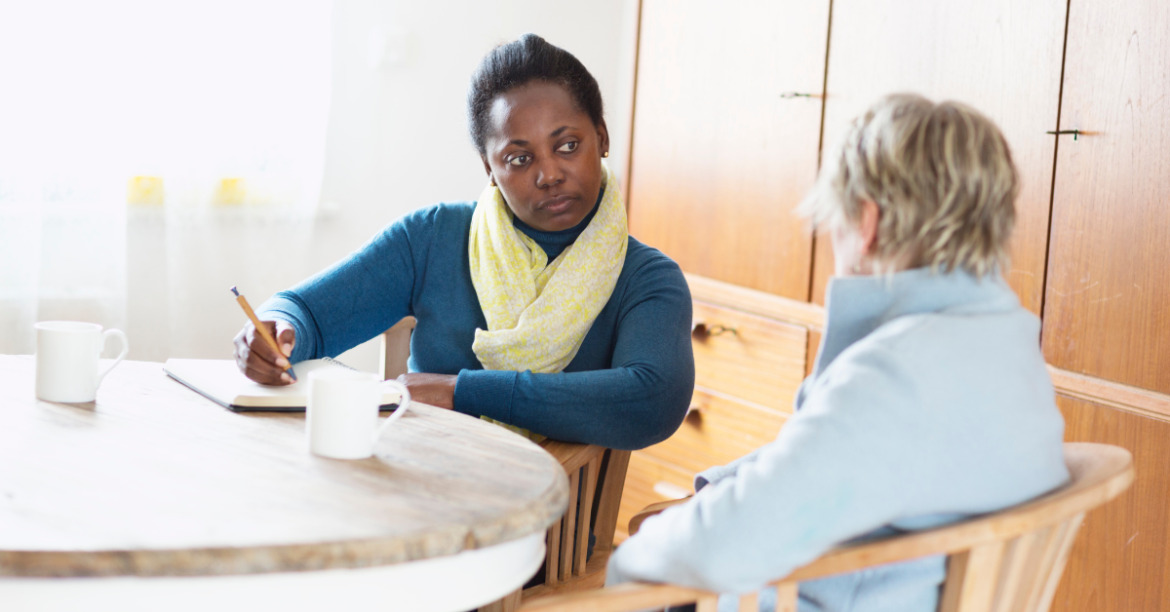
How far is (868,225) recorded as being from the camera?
0.92 meters

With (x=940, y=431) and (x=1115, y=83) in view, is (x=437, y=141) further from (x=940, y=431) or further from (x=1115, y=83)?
(x=940, y=431)

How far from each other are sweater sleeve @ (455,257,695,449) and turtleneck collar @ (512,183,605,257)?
0.92 ft

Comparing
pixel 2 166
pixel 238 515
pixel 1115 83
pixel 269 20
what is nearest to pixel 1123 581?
pixel 1115 83

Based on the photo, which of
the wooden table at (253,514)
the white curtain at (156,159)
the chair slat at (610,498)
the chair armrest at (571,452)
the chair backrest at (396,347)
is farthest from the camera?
the white curtain at (156,159)

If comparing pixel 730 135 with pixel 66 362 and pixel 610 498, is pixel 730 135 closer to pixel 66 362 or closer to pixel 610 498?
pixel 610 498

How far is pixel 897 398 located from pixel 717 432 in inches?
68.2

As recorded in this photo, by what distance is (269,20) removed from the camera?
8.23 feet

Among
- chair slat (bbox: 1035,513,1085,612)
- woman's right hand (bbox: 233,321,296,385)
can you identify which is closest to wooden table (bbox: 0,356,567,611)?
woman's right hand (bbox: 233,321,296,385)

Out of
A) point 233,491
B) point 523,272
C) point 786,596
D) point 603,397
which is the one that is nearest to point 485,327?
point 523,272

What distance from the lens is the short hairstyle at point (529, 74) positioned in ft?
5.06

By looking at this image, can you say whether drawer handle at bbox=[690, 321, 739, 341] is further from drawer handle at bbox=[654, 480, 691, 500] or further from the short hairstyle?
the short hairstyle

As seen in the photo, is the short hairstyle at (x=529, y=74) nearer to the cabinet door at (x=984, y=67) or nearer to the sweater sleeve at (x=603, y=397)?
the sweater sleeve at (x=603, y=397)

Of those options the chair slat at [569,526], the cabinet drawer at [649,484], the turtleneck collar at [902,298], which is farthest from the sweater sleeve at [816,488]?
the cabinet drawer at [649,484]

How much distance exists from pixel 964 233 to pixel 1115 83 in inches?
38.7
